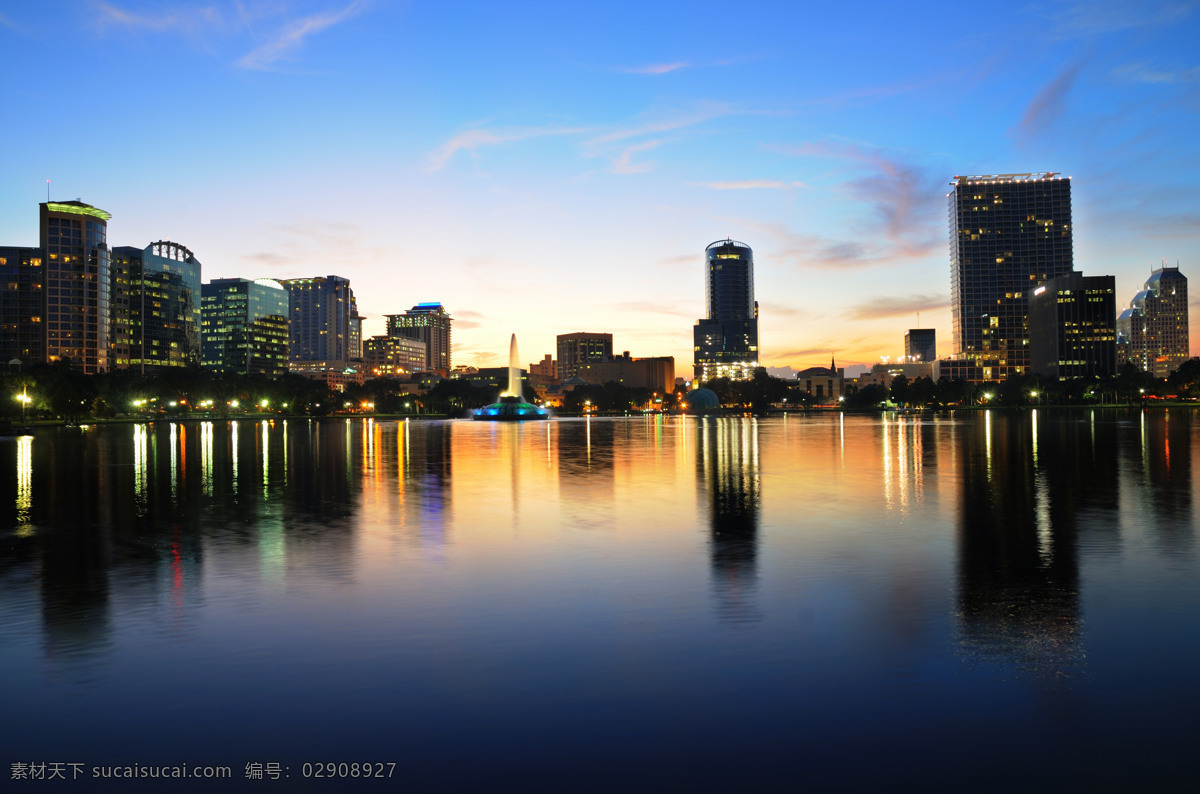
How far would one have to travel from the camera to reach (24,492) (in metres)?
29.0

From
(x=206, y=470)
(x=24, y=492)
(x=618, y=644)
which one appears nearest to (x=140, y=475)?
(x=206, y=470)

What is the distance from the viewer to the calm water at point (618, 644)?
710 centimetres

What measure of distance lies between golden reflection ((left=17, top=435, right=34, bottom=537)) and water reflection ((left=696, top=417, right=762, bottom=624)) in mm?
16358

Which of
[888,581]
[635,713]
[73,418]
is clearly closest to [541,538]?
[888,581]

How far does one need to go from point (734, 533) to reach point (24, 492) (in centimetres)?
2567

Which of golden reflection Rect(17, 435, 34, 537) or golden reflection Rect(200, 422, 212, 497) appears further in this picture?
golden reflection Rect(200, 422, 212, 497)

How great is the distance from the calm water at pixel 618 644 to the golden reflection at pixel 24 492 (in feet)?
1.24

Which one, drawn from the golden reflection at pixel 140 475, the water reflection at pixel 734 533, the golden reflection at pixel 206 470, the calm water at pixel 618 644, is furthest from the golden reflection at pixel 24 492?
the water reflection at pixel 734 533

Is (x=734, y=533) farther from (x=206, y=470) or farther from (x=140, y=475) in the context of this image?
(x=206, y=470)

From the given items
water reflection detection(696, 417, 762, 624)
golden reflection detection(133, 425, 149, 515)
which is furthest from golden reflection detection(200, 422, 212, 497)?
water reflection detection(696, 417, 762, 624)

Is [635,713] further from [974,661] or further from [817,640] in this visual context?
[974,661]

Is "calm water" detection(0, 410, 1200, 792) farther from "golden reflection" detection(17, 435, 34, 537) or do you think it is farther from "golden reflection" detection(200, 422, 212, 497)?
"golden reflection" detection(200, 422, 212, 497)

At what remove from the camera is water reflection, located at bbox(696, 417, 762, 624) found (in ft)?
40.2

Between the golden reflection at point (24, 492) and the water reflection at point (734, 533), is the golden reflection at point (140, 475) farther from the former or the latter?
the water reflection at point (734, 533)
